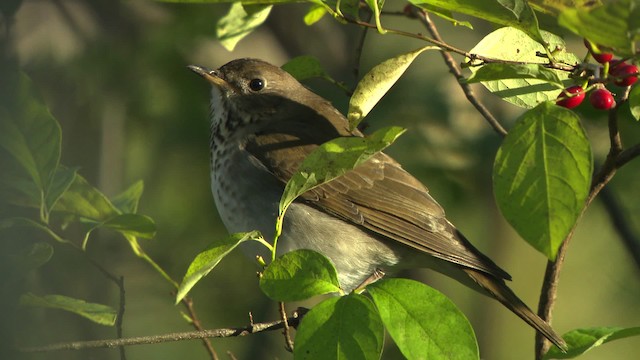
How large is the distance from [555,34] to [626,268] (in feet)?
12.6

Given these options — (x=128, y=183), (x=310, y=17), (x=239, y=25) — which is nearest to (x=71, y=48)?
(x=128, y=183)

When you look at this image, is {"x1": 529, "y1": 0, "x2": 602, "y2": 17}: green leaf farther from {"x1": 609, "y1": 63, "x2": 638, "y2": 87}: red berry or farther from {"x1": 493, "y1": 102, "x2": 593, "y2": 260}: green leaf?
{"x1": 493, "y1": 102, "x2": 593, "y2": 260}: green leaf

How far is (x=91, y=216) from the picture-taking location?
3.29 meters

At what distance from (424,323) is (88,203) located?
1.53m

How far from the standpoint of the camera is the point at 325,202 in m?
4.10

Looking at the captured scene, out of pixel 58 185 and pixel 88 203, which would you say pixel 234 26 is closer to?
pixel 88 203

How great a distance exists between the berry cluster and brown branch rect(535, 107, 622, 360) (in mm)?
53

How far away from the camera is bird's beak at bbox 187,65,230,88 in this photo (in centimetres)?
428

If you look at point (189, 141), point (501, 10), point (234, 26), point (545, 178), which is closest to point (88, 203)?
point (234, 26)

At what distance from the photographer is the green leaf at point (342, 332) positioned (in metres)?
2.15

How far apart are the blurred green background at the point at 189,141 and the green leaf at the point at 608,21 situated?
9.82 feet

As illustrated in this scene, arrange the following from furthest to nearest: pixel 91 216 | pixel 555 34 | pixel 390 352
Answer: pixel 390 352
pixel 91 216
pixel 555 34

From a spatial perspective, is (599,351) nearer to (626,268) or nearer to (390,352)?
(626,268)

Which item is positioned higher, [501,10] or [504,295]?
[501,10]
